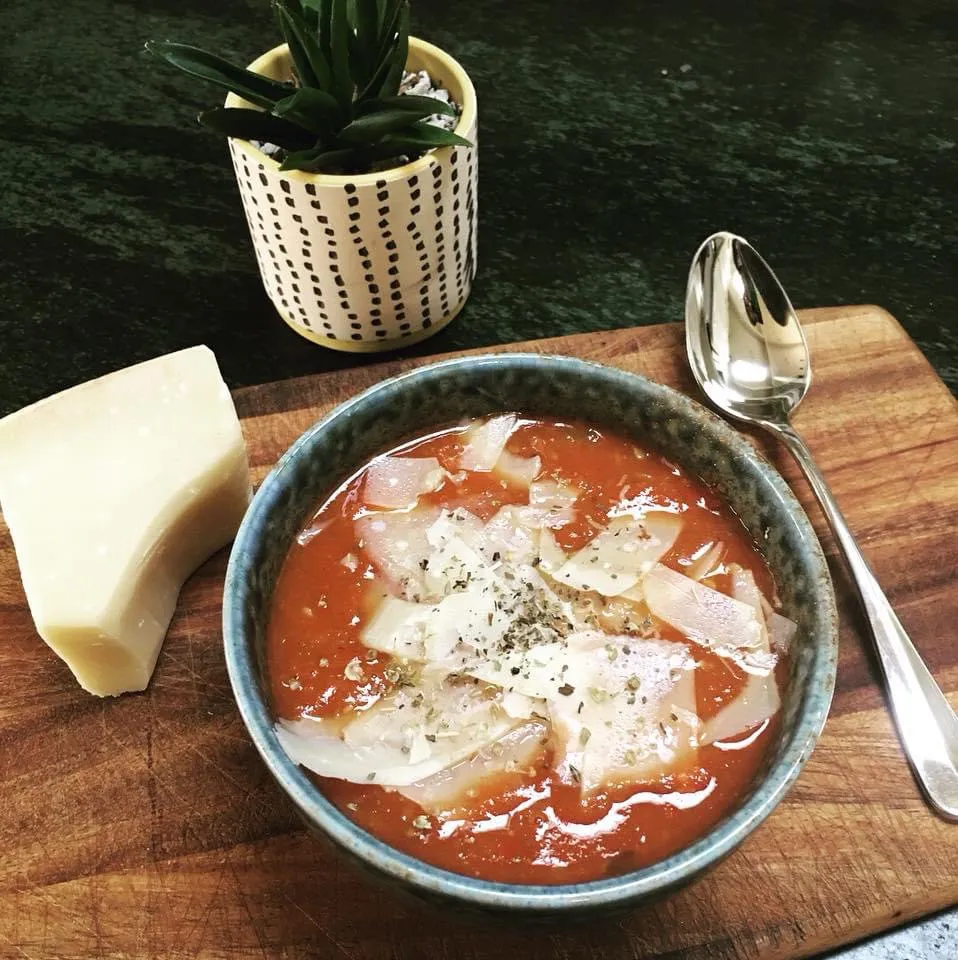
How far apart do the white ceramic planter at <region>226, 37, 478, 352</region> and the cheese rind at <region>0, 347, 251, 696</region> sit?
1.07ft

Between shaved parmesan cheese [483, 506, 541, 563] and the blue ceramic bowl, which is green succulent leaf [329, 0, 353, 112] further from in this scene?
shaved parmesan cheese [483, 506, 541, 563]

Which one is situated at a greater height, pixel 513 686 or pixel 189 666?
pixel 513 686

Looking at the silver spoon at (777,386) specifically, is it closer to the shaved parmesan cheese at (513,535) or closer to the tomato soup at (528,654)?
the tomato soup at (528,654)

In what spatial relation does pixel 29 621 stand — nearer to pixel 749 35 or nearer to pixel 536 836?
pixel 536 836

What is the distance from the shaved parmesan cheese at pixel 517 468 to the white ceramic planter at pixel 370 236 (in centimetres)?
50

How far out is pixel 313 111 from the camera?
1659mm

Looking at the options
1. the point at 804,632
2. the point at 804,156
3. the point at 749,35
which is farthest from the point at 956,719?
the point at 749,35

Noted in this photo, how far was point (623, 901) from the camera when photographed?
41.2 inches

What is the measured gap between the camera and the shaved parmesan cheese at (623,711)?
4.08 ft

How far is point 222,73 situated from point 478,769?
1.22 meters

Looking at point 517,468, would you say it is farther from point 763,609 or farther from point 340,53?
point 340,53

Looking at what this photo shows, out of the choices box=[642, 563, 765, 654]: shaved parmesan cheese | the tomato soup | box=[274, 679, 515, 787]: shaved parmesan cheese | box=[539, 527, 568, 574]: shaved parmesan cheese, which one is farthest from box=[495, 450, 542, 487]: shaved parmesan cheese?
box=[274, 679, 515, 787]: shaved parmesan cheese

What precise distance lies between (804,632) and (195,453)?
3.03ft

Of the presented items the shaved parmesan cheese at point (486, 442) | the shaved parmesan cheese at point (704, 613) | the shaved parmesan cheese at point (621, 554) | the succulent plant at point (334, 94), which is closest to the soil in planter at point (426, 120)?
the succulent plant at point (334, 94)
